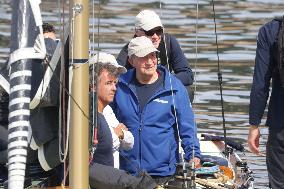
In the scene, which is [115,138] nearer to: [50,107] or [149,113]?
[149,113]

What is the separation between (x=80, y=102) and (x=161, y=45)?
5453mm

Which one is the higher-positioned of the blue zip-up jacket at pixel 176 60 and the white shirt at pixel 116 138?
the blue zip-up jacket at pixel 176 60

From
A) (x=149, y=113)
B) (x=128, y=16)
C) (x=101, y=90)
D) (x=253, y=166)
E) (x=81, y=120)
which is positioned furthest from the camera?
(x=128, y=16)

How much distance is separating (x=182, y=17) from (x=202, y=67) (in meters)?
8.25

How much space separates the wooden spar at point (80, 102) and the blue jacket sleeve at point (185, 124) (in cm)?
270

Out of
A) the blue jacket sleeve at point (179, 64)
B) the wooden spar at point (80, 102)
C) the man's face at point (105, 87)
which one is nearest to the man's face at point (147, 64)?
the man's face at point (105, 87)

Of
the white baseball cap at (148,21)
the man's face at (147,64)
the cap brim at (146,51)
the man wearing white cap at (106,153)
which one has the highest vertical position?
the white baseball cap at (148,21)

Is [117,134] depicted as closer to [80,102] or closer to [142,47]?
[142,47]

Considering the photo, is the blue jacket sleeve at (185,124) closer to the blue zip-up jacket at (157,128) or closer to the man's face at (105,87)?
the blue zip-up jacket at (157,128)

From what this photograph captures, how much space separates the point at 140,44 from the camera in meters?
9.98

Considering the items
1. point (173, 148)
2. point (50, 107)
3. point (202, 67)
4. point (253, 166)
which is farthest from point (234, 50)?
point (50, 107)

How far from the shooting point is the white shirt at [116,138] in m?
9.50

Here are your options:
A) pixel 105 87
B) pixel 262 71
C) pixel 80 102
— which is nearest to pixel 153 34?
pixel 262 71

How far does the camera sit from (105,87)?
9.20 m
